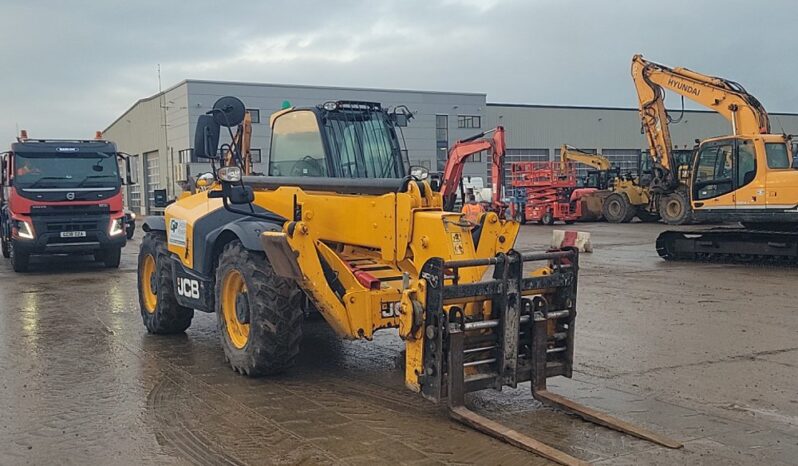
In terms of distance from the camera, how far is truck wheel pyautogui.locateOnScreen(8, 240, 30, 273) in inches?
601

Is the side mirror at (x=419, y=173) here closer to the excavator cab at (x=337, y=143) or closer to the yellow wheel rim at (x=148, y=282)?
the excavator cab at (x=337, y=143)

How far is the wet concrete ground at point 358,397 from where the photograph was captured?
489cm

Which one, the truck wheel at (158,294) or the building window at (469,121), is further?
the building window at (469,121)

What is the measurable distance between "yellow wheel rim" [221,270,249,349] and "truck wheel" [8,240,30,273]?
10.1 m


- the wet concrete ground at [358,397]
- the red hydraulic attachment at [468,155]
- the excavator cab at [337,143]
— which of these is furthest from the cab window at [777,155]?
the excavator cab at [337,143]

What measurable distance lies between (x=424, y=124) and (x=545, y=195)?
1681 centimetres

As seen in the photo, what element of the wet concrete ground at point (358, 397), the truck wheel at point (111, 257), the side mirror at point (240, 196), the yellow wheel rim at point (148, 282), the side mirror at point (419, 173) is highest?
the side mirror at point (419, 173)

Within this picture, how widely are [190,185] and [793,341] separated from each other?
704cm

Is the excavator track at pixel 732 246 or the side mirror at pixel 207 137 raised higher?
the side mirror at pixel 207 137

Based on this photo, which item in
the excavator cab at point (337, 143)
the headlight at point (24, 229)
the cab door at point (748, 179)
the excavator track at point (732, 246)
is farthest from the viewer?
the cab door at point (748, 179)

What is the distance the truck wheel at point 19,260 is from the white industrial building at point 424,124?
70.1 feet

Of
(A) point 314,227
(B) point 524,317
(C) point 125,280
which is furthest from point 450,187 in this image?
(B) point 524,317

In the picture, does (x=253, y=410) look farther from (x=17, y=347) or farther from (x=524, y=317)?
(x=17, y=347)

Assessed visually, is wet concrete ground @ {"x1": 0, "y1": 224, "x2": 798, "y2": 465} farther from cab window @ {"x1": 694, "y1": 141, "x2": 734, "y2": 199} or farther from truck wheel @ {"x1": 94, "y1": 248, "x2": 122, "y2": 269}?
cab window @ {"x1": 694, "y1": 141, "x2": 734, "y2": 199}
